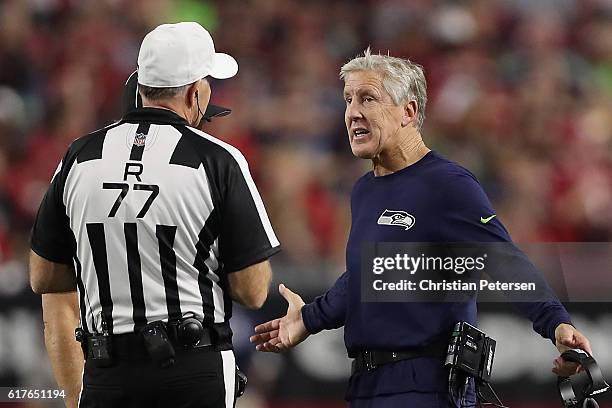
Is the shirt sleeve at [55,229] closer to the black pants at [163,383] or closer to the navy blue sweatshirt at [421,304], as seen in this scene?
the black pants at [163,383]

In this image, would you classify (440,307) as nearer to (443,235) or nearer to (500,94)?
(443,235)

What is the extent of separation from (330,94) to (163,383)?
5884 millimetres

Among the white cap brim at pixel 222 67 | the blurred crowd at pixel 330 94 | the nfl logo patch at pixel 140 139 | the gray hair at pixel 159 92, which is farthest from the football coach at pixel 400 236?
the blurred crowd at pixel 330 94

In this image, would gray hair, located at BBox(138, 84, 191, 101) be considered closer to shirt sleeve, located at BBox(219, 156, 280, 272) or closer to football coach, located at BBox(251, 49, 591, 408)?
shirt sleeve, located at BBox(219, 156, 280, 272)

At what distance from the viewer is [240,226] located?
3783mm

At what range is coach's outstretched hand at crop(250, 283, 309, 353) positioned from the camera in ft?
15.2

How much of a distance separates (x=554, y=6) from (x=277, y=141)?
3084 millimetres

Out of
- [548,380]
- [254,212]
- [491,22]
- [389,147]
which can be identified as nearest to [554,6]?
[491,22]

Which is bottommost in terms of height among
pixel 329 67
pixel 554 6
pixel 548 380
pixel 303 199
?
pixel 548 380

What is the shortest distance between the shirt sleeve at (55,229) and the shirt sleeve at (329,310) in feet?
3.53

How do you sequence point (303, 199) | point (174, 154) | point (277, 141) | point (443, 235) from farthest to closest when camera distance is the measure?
point (277, 141)
point (303, 199)
point (443, 235)
point (174, 154)

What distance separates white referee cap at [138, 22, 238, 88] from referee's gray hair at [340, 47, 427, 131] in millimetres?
720

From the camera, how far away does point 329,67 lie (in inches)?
377

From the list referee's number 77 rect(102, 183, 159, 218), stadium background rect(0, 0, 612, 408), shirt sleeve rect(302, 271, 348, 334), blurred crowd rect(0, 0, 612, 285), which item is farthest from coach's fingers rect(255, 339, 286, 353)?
blurred crowd rect(0, 0, 612, 285)
